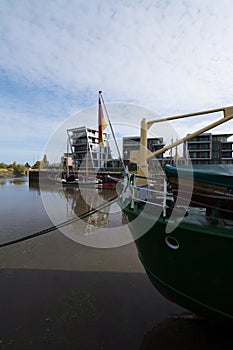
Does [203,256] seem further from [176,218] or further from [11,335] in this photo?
[11,335]

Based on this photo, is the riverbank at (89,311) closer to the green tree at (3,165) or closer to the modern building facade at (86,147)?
the modern building facade at (86,147)

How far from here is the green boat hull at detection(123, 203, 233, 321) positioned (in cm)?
267

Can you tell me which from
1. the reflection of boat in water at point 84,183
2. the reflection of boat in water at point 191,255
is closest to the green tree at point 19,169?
the reflection of boat in water at point 84,183

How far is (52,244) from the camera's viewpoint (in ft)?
24.4

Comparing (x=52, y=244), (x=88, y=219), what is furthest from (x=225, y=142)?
(x=52, y=244)

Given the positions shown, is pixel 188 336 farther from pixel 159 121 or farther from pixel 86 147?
pixel 86 147

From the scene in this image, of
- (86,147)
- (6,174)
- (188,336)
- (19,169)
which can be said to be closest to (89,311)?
(188,336)

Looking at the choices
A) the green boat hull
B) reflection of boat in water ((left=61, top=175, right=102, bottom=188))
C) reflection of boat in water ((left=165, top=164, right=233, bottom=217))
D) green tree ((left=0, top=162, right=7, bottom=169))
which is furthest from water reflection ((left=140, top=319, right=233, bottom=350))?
green tree ((left=0, top=162, right=7, bottom=169))

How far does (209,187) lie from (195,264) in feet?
3.66

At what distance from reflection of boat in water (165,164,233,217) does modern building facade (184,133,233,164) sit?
175 feet

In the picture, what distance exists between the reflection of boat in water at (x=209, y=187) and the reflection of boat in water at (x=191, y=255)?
0.25 feet

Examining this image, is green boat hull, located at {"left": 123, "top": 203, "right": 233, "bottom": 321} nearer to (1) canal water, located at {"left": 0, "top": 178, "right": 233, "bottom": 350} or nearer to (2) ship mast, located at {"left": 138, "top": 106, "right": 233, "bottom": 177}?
(1) canal water, located at {"left": 0, "top": 178, "right": 233, "bottom": 350}

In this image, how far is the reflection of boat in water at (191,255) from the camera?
2.69 meters

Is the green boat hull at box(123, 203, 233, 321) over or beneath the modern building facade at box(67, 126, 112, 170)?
beneath
